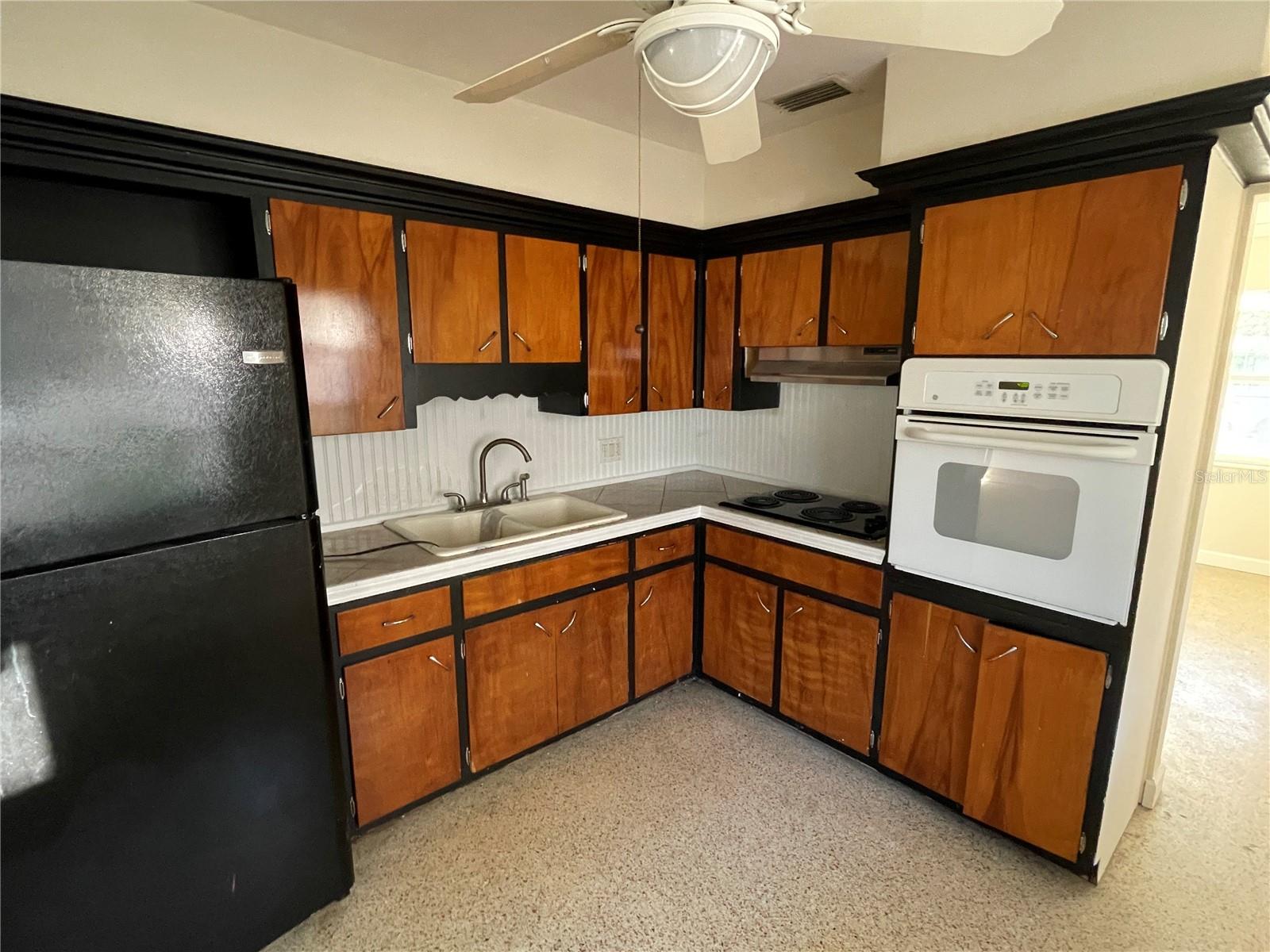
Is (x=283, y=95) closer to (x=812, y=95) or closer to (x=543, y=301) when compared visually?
(x=543, y=301)

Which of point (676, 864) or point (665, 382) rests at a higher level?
point (665, 382)

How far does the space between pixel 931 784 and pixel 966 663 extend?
0.52 meters

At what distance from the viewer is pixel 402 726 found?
6.91 ft

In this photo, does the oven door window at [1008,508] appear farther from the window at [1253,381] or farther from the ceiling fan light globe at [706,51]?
the window at [1253,381]

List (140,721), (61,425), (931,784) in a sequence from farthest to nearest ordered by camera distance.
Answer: (931,784) < (140,721) < (61,425)

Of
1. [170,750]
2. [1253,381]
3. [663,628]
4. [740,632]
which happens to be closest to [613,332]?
[663,628]

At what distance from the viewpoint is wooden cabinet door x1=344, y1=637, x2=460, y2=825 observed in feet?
6.59

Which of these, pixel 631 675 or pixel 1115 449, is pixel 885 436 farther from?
pixel 631 675

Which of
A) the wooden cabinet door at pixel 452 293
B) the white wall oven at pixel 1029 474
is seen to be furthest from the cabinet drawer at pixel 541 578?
the white wall oven at pixel 1029 474

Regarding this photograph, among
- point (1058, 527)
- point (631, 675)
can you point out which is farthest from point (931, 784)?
point (631, 675)

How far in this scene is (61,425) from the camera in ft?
4.01

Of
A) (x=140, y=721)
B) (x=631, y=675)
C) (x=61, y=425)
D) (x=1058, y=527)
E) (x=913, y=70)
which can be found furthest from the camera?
(x=631, y=675)

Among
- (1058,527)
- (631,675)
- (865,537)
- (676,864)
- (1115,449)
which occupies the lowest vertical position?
(676,864)

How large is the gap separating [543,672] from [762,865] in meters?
1.04
